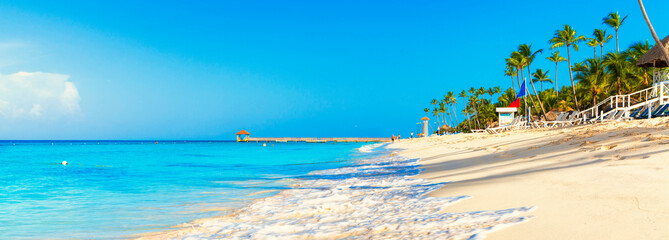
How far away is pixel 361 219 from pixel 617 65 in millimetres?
34616

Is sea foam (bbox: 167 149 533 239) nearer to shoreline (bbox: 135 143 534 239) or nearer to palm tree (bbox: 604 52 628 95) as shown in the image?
shoreline (bbox: 135 143 534 239)

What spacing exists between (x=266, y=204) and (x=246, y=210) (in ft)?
1.74

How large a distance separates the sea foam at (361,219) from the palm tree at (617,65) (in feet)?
104

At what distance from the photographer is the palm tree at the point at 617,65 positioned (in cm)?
3095

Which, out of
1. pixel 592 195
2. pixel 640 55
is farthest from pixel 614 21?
pixel 592 195

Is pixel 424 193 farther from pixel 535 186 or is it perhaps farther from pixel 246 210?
pixel 246 210

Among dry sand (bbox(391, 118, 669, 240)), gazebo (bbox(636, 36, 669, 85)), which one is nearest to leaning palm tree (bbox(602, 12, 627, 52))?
gazebo (bbox(636, 36, 669, 85))

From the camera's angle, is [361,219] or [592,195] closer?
[592,195]

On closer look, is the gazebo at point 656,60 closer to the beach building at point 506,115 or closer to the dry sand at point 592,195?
the beach building at point 506,115

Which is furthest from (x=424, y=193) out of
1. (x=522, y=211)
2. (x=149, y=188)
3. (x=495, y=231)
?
(x=149, y=188)

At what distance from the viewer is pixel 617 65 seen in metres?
31.0

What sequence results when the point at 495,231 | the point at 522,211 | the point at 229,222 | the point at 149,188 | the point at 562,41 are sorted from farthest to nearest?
the point at 562,41 → the point at 149,188 → the point at 229,222 → the point at 522,211 → the point at 495,231

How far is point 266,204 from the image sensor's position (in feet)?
25.1

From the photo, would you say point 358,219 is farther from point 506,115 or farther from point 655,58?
point 506,115
